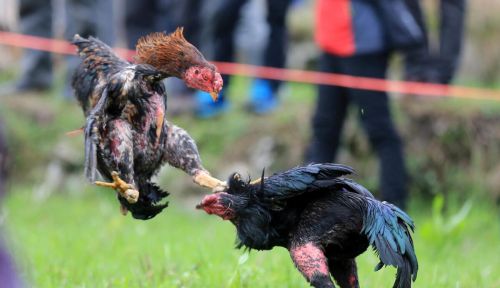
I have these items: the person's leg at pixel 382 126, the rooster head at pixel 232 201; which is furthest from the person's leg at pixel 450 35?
the rooster head at pixel 232 201

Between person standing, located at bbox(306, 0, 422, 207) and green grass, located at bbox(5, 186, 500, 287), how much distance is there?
0.71 m

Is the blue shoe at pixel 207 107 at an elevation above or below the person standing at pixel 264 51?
below

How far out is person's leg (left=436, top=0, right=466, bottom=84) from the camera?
912 cm

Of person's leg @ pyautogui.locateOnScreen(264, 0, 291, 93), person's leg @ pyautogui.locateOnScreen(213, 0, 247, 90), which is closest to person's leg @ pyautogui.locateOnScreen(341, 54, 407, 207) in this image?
person's leg @ pyautogui.locateOnScreen(264, 0, 291, 93)

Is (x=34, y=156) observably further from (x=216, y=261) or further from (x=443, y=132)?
(x=216, y=261)

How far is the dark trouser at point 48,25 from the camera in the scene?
36.1 feet

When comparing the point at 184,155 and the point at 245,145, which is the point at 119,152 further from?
the point at 245,145

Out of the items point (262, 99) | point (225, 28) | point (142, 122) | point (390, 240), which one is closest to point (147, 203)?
point (142, 122)

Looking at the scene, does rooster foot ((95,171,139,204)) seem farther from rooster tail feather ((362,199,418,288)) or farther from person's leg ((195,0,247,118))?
person's leg ((195,0,247,118))

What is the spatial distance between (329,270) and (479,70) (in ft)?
26.7

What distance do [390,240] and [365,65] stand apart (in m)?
4.31

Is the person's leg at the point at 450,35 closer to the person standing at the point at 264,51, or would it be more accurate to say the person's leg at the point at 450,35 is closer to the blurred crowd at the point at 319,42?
the blurred crowd at the point at 319,42

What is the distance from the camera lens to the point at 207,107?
1081 centimetres

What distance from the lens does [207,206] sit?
420cm
